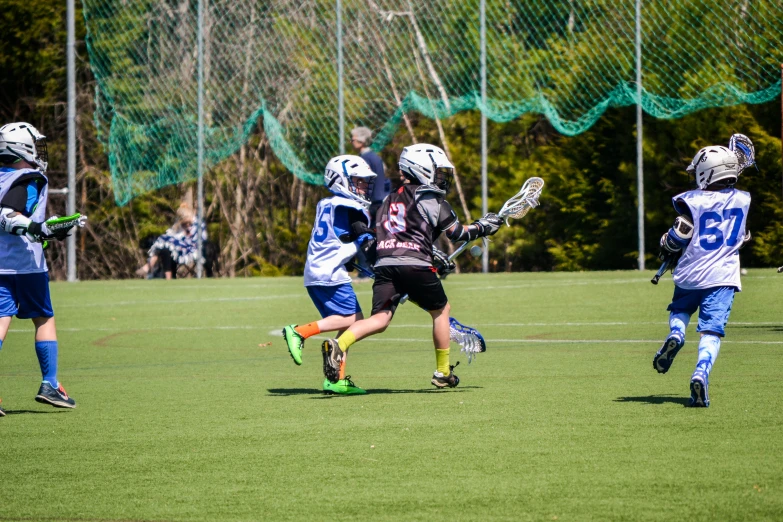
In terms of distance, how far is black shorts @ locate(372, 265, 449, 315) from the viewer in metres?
8.88

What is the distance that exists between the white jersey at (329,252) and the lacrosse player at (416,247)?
0.54 metres

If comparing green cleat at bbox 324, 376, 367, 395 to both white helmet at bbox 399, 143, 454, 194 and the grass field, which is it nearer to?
the grass field

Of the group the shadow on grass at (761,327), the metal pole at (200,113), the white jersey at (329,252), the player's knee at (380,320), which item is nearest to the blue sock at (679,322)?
the player's knee at (380,320)

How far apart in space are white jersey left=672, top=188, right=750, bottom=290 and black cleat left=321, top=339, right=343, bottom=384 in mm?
2330

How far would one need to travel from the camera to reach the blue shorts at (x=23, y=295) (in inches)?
324

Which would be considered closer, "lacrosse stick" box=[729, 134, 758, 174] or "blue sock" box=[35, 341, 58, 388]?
"blue sock" box=[35, 341, 58, 388]

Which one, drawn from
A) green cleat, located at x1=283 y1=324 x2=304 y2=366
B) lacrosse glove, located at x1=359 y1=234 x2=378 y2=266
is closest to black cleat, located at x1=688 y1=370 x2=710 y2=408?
lacrosse glove, located at x1=359 y1=234 x2=378 y2=266

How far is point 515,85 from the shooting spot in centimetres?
2378

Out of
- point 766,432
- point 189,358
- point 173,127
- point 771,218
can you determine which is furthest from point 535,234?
point 766,432

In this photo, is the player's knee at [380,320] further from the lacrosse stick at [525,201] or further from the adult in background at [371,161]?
the adult in background at [371,161]

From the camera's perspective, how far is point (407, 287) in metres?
8.94

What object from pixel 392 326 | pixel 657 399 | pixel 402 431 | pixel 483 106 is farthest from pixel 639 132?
pixel 402 431

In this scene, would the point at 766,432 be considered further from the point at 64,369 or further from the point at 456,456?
the point at 64,369

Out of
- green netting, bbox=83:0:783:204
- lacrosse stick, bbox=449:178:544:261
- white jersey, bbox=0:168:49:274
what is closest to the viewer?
white jersey, bbox=0:168:49:274
